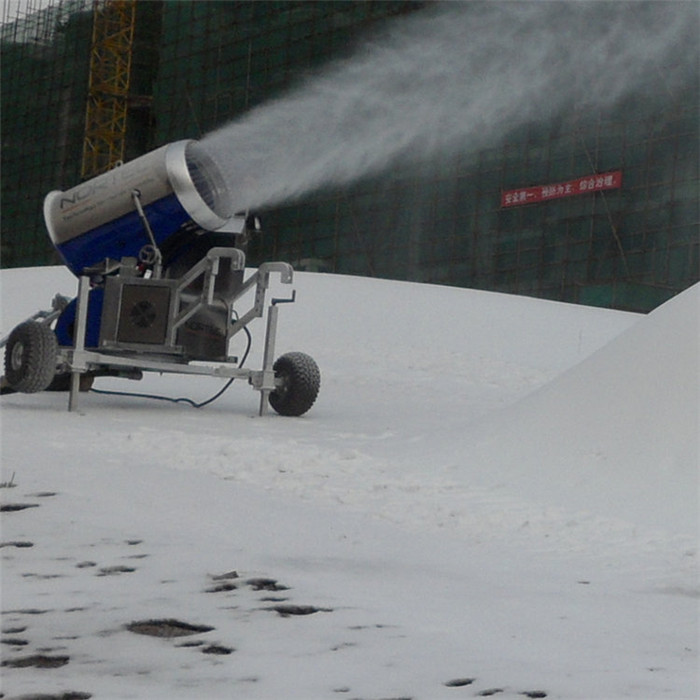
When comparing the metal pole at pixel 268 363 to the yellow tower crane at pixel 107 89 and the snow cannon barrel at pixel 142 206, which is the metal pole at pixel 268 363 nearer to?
the snow cannon barrel at pixel 142 206

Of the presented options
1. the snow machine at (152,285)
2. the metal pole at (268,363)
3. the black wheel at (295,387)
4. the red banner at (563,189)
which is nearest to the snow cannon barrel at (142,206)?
the snow machine at (152,285)

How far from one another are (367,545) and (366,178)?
109ft

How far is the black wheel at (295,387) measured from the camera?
386 inches

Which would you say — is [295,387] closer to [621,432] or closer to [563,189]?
[621,432]

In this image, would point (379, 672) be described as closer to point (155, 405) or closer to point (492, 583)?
point (492, 583)

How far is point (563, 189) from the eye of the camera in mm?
33156

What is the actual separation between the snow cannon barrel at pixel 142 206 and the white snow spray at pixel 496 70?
10612mm

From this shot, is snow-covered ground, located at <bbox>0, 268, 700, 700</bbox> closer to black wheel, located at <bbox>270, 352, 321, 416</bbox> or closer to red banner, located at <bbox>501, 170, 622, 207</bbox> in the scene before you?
black wheel, located at <bbox>270, 352, 321, 416</bbox>

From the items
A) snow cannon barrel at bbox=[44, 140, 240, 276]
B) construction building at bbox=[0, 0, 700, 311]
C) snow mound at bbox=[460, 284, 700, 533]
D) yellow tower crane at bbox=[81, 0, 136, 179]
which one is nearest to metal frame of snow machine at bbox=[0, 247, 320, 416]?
snow cannon barrel at bbox=[44, 140, 240, 276]

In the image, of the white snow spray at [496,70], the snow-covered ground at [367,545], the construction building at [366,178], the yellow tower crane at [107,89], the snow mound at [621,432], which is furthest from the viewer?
the yellow tower crane at [107,89]

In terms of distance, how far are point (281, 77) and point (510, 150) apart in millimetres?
8897

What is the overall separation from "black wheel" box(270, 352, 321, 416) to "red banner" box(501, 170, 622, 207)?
23692 mm

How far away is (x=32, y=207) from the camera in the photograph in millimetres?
49688

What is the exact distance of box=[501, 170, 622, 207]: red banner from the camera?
32.3 m
